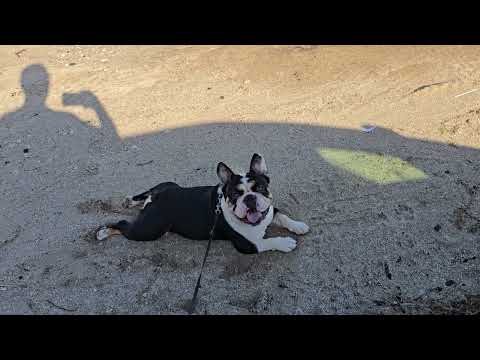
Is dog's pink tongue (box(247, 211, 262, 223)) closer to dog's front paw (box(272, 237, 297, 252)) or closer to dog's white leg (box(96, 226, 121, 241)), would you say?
dog's front paw (box(272, 237, 297, 252))

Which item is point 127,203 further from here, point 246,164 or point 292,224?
point 292,224

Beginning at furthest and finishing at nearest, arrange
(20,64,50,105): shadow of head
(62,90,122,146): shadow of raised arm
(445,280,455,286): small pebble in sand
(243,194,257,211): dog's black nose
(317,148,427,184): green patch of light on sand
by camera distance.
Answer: (20,64,50,105): shadow of head
(62,90,122,146): shadow of raised arm
(317,148,427,184): green patch of light on sand
(243,194,257,211): dog's black nose
(445,280,455,286): small pebble in sand

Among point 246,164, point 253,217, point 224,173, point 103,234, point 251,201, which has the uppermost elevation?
point 224,173

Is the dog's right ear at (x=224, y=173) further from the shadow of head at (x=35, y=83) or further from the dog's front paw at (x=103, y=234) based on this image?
the shadow of head at (x=35, y=83)

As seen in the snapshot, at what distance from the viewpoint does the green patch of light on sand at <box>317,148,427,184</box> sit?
5996 mm

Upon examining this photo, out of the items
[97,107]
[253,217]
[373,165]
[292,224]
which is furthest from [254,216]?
[97,107]

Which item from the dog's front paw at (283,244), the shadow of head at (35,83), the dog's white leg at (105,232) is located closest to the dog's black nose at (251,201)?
the dog's front paw at (283,244)

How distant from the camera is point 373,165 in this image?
6.25 meters

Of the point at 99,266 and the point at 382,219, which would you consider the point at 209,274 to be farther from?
the point at 382,219

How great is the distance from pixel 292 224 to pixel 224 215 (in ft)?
2.34

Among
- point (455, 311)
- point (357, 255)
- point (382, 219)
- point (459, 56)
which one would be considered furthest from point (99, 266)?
point (459, 56)

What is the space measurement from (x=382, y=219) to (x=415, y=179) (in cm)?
80

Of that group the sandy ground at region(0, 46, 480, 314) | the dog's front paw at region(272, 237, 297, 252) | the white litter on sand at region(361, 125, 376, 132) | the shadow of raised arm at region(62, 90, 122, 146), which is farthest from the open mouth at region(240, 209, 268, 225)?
the shadow of raised arm at region(62, 90, 122, 146)

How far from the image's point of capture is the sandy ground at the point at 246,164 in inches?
190
